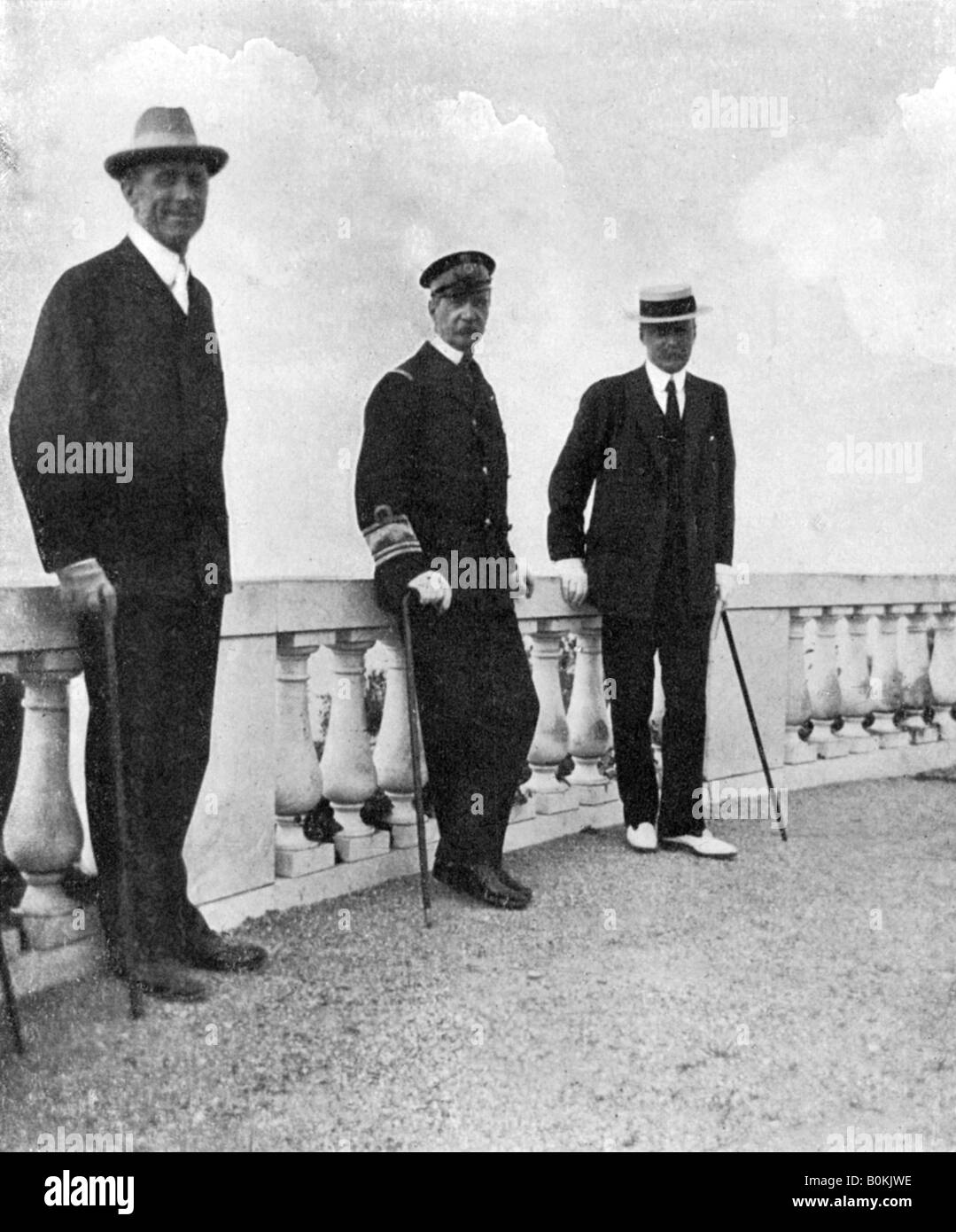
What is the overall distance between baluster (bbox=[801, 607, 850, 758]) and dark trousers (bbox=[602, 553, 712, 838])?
1.63 m

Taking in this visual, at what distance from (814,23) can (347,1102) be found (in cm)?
376

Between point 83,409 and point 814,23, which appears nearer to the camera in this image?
point 83,409

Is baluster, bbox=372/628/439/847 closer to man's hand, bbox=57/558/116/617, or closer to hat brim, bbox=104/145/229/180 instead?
man's hand, bbox=57/558/116/617

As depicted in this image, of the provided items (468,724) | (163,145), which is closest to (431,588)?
(468,724)

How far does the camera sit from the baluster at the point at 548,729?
16.8ft

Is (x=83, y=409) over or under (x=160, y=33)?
under

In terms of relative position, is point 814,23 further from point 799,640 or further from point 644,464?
point 799,640

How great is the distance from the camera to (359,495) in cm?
417

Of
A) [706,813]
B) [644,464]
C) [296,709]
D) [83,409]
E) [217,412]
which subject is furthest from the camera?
[706,813]

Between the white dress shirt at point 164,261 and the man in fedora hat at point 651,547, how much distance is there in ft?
6.17

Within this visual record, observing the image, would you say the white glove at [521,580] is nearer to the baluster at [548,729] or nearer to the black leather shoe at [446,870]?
the baluster at [548,729]

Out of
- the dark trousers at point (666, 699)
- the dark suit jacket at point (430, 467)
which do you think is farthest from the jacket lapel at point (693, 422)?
the dark suit jacket at point (430, 467)

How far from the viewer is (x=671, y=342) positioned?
4.89 m
